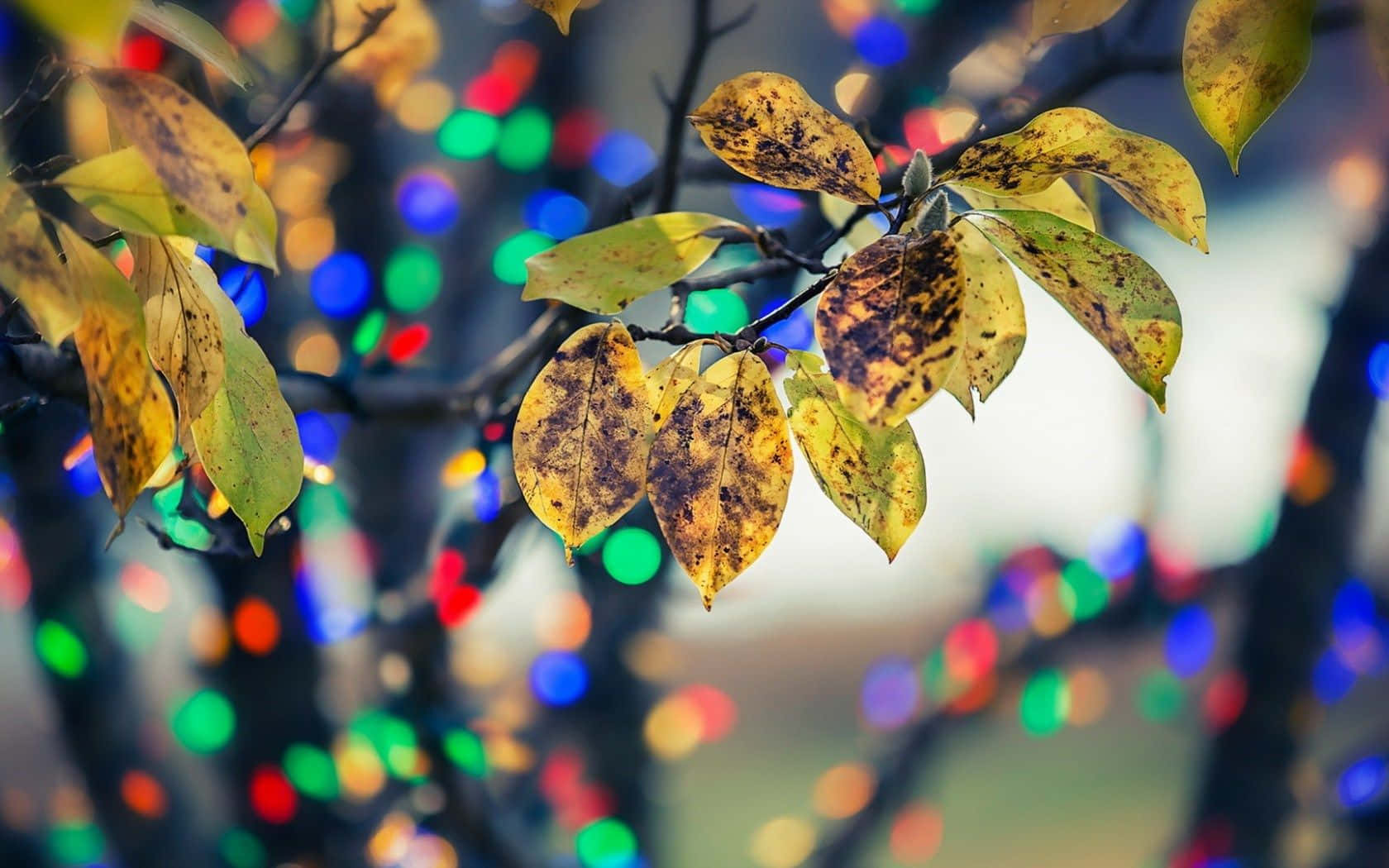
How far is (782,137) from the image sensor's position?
0.58 feet

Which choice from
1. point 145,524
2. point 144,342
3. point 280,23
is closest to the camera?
point 144,342

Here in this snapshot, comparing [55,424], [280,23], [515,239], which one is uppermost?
[280,23]

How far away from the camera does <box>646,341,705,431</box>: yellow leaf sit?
19 centimetres

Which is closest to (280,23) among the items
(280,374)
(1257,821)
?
(280,374)

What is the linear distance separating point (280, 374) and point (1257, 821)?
779mm

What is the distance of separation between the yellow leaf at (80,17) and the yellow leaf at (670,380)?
11 cm

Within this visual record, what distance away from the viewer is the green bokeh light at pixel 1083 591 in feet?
2.69

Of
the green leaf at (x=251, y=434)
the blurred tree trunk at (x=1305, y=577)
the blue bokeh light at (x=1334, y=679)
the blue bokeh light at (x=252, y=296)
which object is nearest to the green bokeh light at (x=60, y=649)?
the blue bokeh light at (x=252, y=296)

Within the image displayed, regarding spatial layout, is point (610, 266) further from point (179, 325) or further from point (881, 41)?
point (881, 41)

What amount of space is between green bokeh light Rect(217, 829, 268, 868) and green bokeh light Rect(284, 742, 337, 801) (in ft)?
0.20

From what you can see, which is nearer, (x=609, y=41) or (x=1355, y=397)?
(x=1355, y=397)

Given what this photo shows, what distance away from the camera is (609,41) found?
0.77 metres

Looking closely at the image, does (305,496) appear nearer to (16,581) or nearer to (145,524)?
(16,581)

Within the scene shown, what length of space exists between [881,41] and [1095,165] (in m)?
0.63
